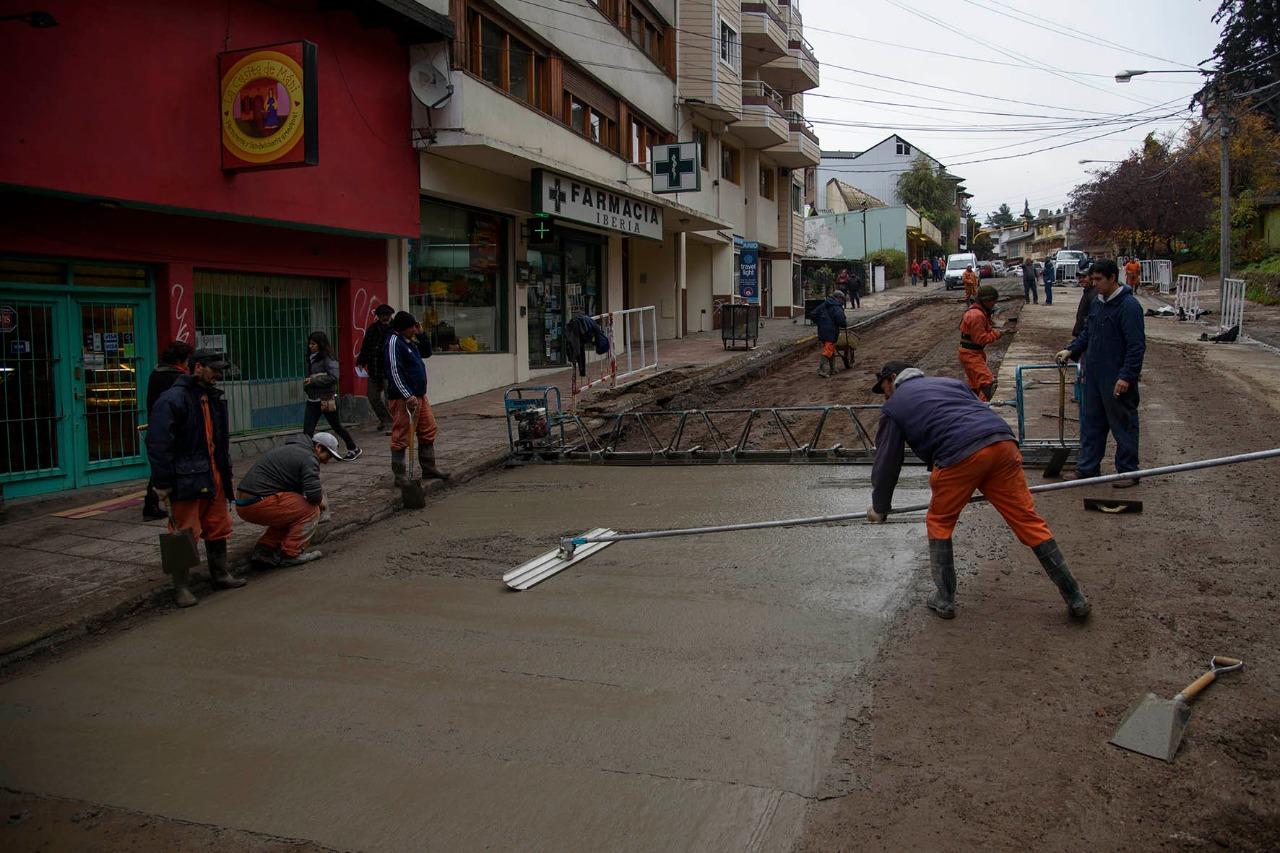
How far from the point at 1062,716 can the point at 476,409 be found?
12.1m

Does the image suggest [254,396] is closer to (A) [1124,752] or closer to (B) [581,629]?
(B) [581,629]

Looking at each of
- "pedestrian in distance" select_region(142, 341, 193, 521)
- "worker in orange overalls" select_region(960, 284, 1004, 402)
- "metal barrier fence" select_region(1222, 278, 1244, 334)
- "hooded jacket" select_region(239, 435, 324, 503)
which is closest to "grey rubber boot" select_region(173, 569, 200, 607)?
"hooded jacket" select_region(239, 435, 324, 503)

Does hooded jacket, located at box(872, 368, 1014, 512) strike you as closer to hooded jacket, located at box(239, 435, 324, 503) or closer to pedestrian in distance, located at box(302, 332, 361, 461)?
hooded jacket, located at box(239, 435, 324, 503)

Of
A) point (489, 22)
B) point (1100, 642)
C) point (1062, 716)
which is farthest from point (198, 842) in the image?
point (489, 22)

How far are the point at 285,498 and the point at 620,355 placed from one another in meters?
14.7

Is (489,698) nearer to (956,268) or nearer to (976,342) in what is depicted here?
(976,342)

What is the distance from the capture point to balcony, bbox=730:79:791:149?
2967 cm

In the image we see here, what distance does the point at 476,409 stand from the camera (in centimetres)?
1543

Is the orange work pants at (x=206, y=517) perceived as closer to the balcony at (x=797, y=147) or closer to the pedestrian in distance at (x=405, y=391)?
the pedestrian in distance at (x=405, y=391)

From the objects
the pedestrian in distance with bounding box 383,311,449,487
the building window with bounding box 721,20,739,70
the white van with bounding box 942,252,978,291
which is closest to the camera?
the pedestrian in distance with bounding box 383,311,449,487

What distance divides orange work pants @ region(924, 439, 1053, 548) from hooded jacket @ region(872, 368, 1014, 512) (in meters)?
0.05

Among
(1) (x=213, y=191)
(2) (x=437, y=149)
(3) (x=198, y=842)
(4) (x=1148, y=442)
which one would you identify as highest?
(2) (x=437, y=149)

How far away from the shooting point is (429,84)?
14.8 metres

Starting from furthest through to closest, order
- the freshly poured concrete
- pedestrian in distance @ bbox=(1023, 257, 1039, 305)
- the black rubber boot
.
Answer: pedestrian in distance @ bbox=(1023, 257, 1039, 305) < the black rubber boot < the freshly poured concrete
